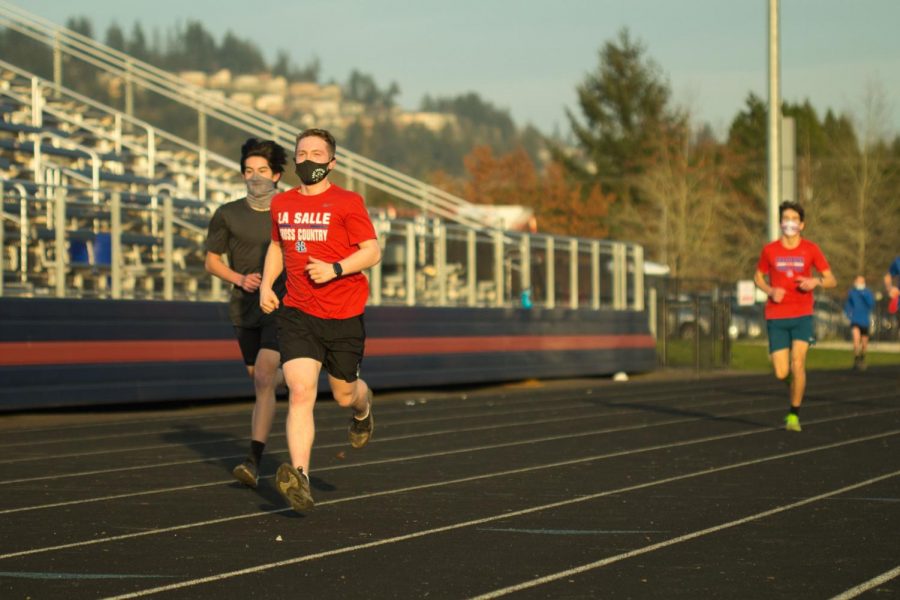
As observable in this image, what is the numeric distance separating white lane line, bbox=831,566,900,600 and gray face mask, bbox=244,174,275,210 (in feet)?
16.8

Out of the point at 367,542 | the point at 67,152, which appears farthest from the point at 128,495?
the point at 67,152

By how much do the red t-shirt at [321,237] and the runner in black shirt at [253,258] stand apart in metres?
1.27

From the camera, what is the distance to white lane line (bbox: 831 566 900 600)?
21.6ft

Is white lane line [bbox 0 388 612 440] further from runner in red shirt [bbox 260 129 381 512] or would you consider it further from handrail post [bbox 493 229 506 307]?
runner in red shirt [bbox 260 129 381 512]

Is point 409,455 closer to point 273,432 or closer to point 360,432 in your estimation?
point 273,432

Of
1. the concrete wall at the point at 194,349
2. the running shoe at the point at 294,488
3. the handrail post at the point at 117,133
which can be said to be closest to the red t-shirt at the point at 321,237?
the running shoe at the point at 294,488

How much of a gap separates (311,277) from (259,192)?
2.13 meters

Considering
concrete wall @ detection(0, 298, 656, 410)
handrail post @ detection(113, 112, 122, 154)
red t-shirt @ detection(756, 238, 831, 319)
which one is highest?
handrail post @ detection(113, 112, 122, 154)

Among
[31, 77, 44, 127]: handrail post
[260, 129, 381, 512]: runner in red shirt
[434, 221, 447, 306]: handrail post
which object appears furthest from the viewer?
[31, 77, 44, 127]: handrail post

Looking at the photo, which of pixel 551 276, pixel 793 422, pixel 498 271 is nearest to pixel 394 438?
pixel 793 422

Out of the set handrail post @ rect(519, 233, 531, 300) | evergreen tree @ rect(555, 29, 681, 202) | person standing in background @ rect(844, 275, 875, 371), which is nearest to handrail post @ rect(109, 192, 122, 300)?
handrail post @ rect(519, 233, 531, 300)

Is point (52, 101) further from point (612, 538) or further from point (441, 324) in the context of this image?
point (612, 538)

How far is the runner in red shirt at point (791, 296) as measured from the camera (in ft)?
49.3

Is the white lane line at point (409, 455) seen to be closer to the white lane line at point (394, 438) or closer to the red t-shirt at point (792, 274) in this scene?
the white lane line at point (394, 438)
